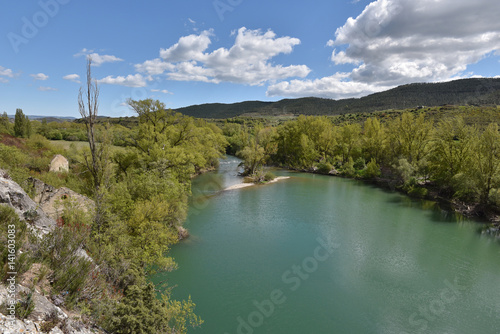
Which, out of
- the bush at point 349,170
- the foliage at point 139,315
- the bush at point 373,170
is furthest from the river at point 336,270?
the bush at point 349,170

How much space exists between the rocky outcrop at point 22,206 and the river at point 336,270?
7.48 m

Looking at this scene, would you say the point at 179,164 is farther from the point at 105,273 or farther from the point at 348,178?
the point at 348,178

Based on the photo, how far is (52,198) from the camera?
1323 centimetres

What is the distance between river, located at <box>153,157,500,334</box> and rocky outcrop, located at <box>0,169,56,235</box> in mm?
7476

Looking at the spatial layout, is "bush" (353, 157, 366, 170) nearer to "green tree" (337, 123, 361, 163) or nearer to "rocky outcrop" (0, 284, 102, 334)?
"green tree" (337, 123, 361, 163)

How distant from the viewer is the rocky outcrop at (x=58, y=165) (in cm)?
2264

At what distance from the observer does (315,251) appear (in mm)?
19953

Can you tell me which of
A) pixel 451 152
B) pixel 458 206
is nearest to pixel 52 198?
pixel 458 206

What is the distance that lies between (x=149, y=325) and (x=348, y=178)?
46.7m

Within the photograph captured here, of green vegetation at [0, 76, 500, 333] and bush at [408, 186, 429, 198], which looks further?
bush at [408, 186, 429, 198]

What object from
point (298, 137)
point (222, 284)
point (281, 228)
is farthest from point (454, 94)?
point (222, 284)

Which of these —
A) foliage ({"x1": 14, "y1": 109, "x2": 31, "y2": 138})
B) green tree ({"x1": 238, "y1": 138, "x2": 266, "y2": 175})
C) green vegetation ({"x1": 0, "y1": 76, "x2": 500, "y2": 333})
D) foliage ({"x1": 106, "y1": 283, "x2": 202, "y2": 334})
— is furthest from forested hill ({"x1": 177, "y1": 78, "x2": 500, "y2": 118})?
foliage ({"x1": 14, "y1": 109, "x2": 31, "y2": 138})

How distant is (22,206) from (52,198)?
12.7 ft

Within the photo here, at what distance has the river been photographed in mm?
12992
